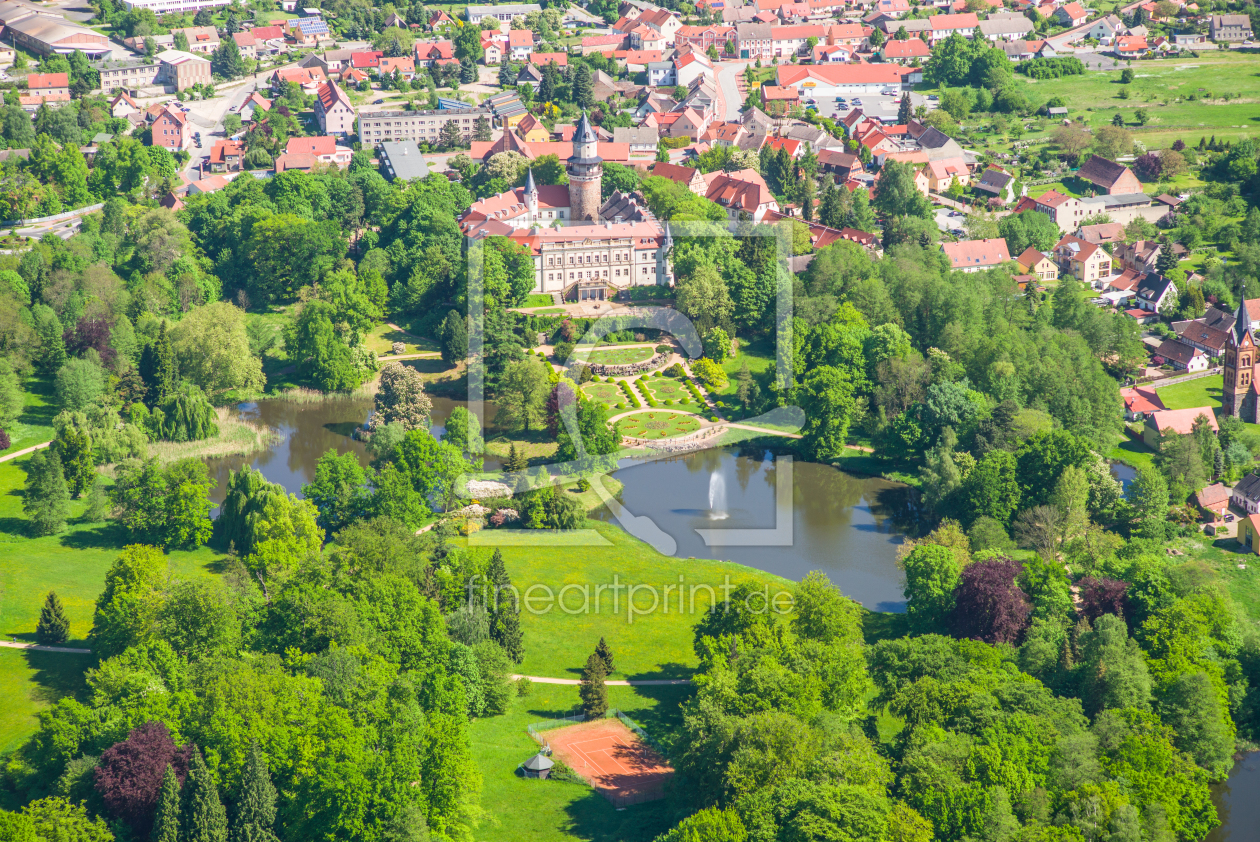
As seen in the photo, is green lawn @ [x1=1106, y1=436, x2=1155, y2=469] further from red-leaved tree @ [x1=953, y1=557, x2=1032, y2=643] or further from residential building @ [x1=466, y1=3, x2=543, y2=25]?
residential building @ [x1=466, y1=3, x2=543, y2=25]

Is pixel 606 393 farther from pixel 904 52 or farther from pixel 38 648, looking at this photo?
pixel 904 52

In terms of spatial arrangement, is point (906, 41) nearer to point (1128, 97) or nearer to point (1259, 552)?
point (1128, 97)

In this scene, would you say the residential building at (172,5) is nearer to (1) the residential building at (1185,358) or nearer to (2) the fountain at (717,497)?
(2) the fountain at (717,497)

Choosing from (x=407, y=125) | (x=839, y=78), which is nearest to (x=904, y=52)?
(x=839, y=78)

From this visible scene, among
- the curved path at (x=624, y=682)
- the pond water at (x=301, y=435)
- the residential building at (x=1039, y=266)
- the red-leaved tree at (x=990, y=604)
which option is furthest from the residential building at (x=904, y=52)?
the curved path at (x=624, y=682)

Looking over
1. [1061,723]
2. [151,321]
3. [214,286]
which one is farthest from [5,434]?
[1061,723]
